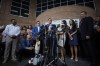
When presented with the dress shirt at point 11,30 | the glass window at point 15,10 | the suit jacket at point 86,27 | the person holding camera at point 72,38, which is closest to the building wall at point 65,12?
the glass window at point 15,10

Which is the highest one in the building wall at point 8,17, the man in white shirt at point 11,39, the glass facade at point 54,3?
the glass facade at point 54,3

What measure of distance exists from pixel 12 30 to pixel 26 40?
78cm

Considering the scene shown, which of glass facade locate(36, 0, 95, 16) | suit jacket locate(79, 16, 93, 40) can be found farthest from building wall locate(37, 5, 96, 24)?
suit jacket locate(79, 16, 93, 40)

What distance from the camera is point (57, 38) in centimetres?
523

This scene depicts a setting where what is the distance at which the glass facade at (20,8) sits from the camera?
40.8 ft

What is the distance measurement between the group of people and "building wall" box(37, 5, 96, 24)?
4400 mm

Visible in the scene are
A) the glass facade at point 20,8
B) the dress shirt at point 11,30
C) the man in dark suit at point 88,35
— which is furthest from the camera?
the glass facade at point 20,8

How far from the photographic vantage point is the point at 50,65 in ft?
15.0

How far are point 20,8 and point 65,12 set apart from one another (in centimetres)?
410

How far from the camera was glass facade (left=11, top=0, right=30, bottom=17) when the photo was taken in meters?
12.4

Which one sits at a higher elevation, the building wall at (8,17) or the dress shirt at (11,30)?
the building wall at (8,17)

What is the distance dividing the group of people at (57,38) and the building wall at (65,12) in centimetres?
440

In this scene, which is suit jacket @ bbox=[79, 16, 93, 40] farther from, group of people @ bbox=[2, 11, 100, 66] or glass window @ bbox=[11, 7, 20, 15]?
glass window @ bbox=[11, 7, 20, 15]

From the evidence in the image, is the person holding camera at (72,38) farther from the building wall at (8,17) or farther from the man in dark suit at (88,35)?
the building wall at (8,17)
